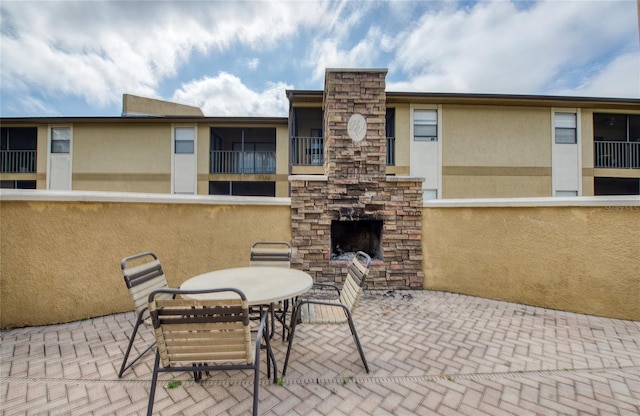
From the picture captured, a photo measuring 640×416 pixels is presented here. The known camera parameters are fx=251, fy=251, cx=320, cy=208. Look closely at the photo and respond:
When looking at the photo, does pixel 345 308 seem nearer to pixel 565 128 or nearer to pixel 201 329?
pixel 201 329

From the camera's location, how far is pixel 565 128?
33.5 ft

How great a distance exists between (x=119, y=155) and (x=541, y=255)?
14.7m

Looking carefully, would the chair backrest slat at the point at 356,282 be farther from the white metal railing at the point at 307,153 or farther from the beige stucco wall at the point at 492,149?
the beige stucco wall at the point at 492,149

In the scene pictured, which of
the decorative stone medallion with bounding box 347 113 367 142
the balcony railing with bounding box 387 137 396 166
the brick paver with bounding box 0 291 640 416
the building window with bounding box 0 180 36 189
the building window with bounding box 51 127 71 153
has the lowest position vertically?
the brick paver with bounding box 0 291 640 416

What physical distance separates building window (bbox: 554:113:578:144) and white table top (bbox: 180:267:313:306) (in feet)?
42.6

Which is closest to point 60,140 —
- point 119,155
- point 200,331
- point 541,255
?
point 119,155

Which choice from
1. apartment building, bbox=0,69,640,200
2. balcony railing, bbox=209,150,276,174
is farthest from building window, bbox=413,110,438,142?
balcony railing, bbox=209,150,276,174

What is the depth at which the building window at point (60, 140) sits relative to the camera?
11406 millimetres

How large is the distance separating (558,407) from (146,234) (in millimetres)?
4646

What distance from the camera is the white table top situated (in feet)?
6.46

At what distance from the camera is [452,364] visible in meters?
2.32

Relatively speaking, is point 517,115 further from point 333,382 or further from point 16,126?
point 16,126

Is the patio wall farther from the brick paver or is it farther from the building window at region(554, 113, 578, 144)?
the building window at region(554, 113, 578, 144)

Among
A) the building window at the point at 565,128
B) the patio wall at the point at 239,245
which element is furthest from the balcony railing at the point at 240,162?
the building window at the point at 565,128
